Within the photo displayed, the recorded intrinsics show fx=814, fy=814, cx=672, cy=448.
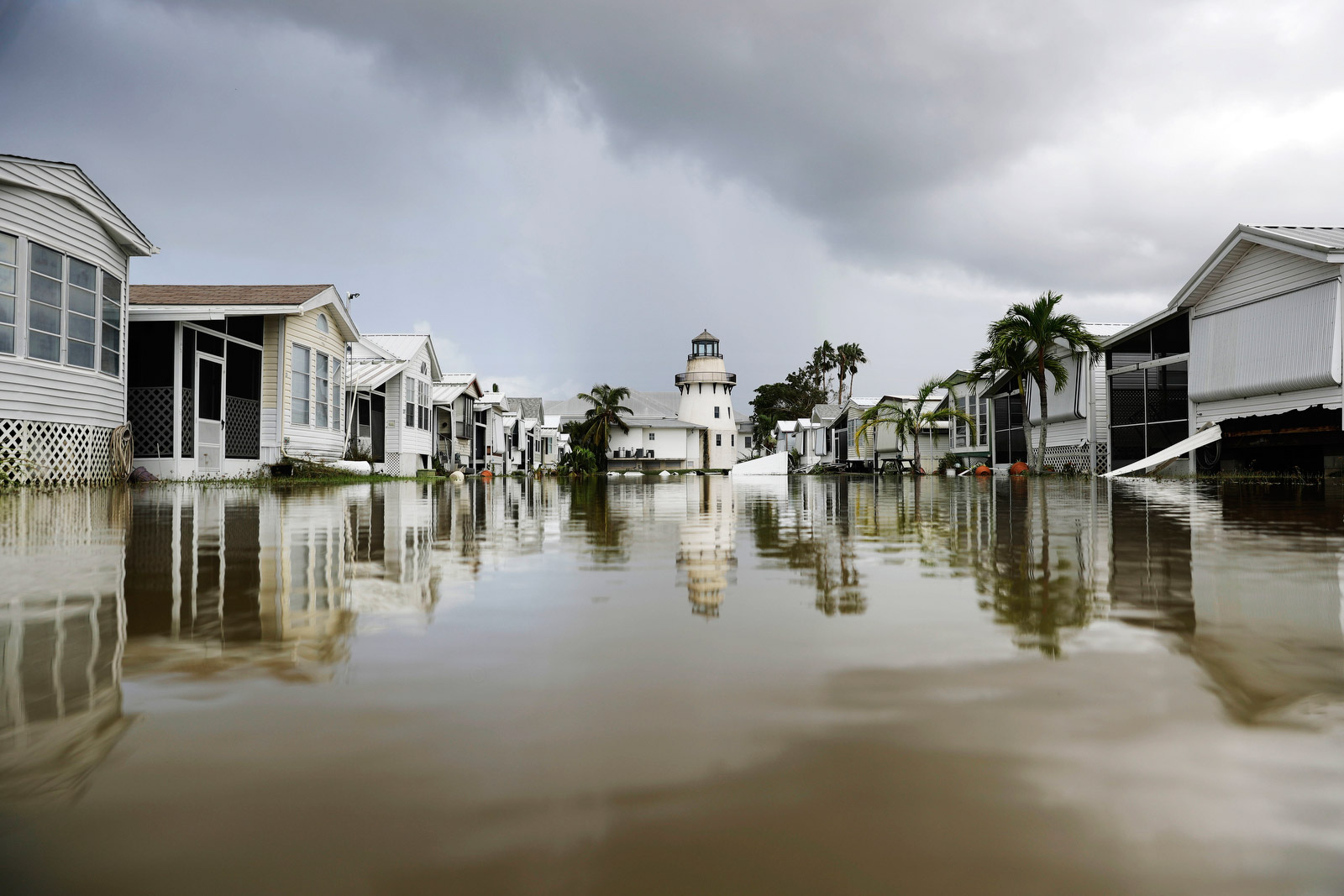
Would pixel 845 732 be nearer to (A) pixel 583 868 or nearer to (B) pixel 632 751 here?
(B) pixel 632 751

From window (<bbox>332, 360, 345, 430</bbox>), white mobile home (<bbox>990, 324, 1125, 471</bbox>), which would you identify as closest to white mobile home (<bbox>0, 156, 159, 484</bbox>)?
window (<bbox>332, 360, 345, 430</bbox>)

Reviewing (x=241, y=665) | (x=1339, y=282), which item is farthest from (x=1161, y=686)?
(x=1339, y=282)

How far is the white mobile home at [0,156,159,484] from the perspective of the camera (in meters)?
13.6

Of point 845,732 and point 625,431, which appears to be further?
point 625,431

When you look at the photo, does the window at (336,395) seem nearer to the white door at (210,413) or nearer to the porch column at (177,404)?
the white door at (210,413)

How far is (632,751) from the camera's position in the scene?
5.19 feet

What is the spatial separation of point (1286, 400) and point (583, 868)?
2331cm

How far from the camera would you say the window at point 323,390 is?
23859 millimetres

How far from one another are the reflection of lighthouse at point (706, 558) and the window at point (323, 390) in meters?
18.1

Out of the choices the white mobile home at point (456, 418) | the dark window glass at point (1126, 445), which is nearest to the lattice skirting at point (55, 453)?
the white mobile home at point (456, 418)

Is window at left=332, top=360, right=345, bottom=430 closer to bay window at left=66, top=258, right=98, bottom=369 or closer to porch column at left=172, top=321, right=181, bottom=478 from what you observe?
porch column at left=172, top=321, right=181, bottom=478

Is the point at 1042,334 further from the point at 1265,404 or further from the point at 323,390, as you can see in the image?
the point at 323,390

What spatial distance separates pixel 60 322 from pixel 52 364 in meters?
0.87

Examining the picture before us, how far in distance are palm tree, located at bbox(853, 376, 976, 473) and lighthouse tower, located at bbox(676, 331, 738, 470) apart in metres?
24.9
